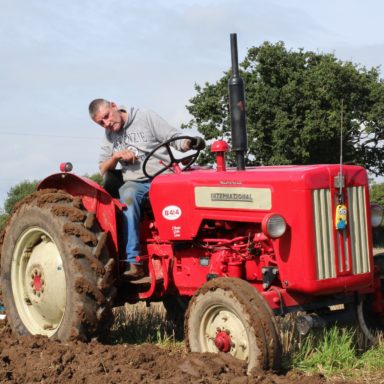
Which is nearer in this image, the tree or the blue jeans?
the blue jeans

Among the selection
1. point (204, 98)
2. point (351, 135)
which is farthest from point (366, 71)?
point (204, 98)

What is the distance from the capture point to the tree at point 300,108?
29047 mm

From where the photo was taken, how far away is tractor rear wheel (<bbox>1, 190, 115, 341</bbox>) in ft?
18.1

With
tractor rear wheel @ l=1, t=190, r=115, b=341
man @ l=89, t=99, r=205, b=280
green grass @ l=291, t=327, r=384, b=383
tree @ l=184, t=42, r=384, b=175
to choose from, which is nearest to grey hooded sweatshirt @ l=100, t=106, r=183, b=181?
man @ l=89, t=99, r=205, b=280

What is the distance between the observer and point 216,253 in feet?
17.7

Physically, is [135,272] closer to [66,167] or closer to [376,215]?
[66,167]

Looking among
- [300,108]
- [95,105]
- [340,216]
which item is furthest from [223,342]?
[300,108]

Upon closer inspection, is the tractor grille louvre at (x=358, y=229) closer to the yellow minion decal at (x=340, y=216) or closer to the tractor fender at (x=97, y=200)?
the yellow minion decal at (x=340, y=216)

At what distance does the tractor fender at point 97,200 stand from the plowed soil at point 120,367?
3.27 feet

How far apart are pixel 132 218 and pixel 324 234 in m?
1.63

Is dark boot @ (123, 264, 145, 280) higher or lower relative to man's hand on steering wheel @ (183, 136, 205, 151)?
lower

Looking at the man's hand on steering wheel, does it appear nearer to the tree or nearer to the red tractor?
the red tractor

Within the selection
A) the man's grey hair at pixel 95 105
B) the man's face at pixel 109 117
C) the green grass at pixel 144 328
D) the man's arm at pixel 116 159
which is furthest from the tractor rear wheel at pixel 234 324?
the man's grey hair at pixel 95 105

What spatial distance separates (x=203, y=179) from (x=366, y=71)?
28888mm
